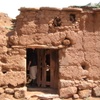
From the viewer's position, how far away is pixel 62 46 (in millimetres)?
9648

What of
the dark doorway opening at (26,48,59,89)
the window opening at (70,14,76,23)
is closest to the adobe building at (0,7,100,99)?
the window opening at (70,14,76,23)

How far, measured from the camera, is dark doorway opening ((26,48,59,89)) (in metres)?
10.4

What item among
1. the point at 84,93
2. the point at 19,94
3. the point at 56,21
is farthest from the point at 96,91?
the point at 56,21

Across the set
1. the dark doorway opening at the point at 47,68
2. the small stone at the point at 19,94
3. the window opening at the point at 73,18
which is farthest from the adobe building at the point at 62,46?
the dark doorway opening at the point at 47,68

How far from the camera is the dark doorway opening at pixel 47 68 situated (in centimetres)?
1038

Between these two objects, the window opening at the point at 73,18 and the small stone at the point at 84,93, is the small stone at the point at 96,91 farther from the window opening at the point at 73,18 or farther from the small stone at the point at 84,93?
the window opening at the point at 73,18

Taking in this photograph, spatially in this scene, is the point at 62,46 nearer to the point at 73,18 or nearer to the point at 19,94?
the point at 73,18

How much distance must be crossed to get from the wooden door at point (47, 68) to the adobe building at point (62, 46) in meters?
0.59

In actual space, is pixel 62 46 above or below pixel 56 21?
below

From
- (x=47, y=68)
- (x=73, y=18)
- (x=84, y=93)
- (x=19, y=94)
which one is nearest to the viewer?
(x=19, y=94)

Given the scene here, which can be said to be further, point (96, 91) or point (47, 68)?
point (47, 68)

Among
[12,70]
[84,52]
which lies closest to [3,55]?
[12,70]

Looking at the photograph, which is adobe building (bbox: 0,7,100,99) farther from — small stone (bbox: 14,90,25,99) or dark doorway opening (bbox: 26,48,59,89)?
dark doorway opening (bbox: 26,48,59,89)

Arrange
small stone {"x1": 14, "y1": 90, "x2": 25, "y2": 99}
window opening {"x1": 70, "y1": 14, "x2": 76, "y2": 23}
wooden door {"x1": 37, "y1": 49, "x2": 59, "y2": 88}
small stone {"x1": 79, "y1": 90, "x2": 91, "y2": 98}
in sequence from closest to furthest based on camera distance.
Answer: small stone {"x1": 14, "y1": 90, "x2": 25, "y2": 99} < small stone {"x1": 79, "y1": 90, "x2": 91, "y2": 98} < window opening {"x1": 70, "y1": 14, "x2": 76, "y2": 23} < wooden door {"x1": 37, "y1": 49, "x2": 59, "y2": 88}
